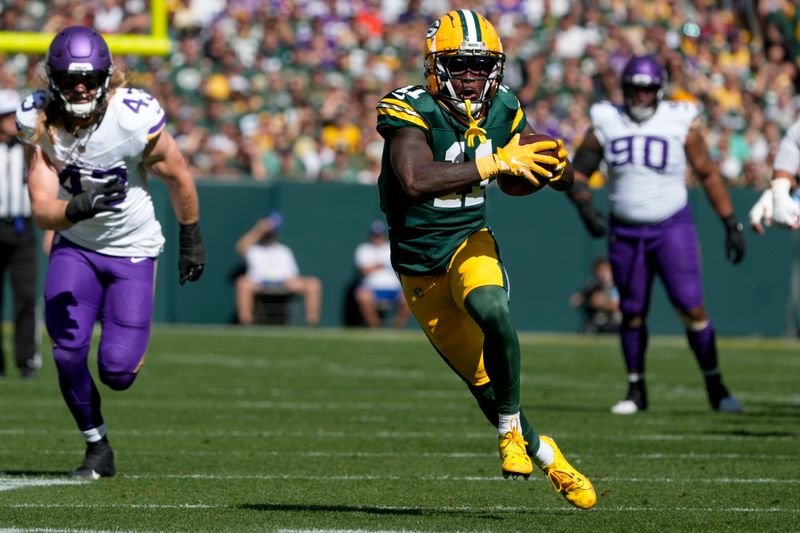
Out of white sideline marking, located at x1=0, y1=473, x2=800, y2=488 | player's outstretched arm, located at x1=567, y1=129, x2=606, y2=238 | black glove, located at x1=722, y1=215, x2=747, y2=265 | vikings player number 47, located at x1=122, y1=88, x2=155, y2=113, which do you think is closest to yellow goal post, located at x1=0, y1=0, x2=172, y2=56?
player's outstretched arm, located at x1=567, y1=129, x2=606, y2=238

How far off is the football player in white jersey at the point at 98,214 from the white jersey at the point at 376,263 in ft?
35.5

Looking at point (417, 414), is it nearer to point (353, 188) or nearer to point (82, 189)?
point (82, 189)

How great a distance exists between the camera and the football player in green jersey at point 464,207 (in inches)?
196

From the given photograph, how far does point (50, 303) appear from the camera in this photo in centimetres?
597

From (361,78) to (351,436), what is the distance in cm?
1139

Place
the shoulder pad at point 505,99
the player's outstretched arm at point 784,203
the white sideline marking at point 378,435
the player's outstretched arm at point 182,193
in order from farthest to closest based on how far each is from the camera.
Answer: the white sideline marking at point 378,435, the player's outstretched arm at point 784,203, the player's outstretched arm at point 182,193, the shoulder pad at point 505,99

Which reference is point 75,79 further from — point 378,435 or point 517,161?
point 378,435

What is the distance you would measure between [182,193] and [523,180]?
1698mm

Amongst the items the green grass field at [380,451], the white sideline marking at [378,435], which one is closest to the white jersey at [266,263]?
the green grass field at [380,451]

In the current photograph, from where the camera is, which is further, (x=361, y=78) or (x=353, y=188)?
(x=361, y=78)

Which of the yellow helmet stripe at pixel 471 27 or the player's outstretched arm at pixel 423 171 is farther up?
the yellow helmet stripe at pixel 471 27

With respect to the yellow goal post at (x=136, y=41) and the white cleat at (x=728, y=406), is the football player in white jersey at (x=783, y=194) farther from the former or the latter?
the yellow goal post at (x=136, y=41)

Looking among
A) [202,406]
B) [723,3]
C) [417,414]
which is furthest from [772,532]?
[723,3]

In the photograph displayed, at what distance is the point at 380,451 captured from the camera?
6965 mm
